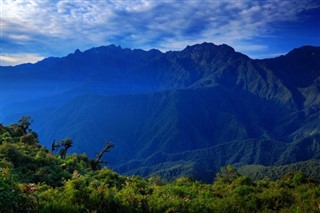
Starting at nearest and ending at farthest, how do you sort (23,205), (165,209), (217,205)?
(23,205) < (165,209) < (217,205)

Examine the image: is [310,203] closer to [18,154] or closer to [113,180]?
[113,180]

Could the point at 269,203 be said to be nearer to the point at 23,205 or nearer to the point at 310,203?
the point at 310,203

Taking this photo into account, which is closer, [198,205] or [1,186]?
[1,186]

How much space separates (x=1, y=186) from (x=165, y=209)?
26.9 ft

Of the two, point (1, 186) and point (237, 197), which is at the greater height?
point (1, 186)

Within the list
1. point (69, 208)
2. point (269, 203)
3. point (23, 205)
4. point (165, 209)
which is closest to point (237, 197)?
point (269, 203)

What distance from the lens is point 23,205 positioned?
14.1 meters

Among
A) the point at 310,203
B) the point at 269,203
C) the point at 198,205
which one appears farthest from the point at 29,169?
the point at 310,203

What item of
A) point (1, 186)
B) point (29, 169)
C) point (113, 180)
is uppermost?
point (1, 186)

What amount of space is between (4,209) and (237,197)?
14.3 meters

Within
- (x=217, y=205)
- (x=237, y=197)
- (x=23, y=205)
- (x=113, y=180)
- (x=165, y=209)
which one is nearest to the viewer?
(x=23, y=205)

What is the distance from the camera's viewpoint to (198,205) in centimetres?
1820

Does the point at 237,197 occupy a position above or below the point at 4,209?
below

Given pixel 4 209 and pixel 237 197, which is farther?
pixel 237 197
